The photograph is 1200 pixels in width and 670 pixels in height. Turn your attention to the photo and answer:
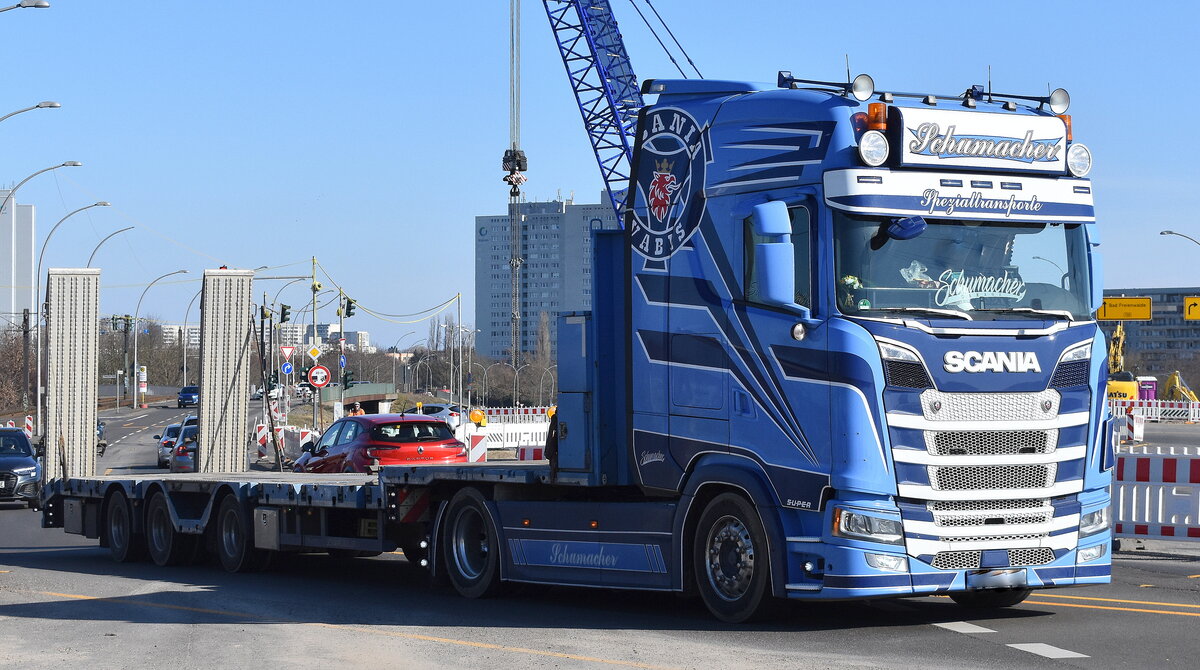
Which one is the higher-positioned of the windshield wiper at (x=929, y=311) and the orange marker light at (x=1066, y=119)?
the orange marker light at (x=1066, y=119)

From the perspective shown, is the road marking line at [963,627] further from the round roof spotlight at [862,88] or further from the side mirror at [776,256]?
the round roof spotlight at [862,88]

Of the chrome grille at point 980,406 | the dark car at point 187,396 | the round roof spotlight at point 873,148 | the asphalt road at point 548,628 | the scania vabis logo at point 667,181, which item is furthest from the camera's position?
the dark car at point 187,396

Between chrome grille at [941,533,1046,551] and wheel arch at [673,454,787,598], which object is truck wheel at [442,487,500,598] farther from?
chrome grille at [941,533,1046,551]

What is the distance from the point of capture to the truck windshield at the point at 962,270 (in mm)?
9500

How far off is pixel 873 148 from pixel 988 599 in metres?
3.96

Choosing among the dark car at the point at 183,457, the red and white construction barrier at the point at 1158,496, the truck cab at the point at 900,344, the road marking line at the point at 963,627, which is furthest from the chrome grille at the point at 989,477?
the dark car at the point at 183,457

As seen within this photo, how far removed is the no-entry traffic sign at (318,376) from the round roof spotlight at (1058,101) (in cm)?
2901

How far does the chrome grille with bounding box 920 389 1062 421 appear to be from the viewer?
944 cm

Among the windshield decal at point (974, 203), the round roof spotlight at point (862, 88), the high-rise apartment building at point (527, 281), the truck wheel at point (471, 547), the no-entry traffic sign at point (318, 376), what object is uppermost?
the high-rise apartment building at point (527, 281)

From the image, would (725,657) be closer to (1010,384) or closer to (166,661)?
(1010,384)

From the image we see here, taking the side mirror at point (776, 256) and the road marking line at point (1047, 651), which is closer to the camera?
the road marking line at point (1047, 651)

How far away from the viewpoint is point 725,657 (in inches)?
357

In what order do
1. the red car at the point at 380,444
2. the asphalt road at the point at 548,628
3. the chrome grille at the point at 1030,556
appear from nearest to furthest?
the asphalt road at the point at 548,628, the chrome grille at the point at 1030,556, the red car at the point at 380,444

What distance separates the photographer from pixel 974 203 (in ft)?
32.0
